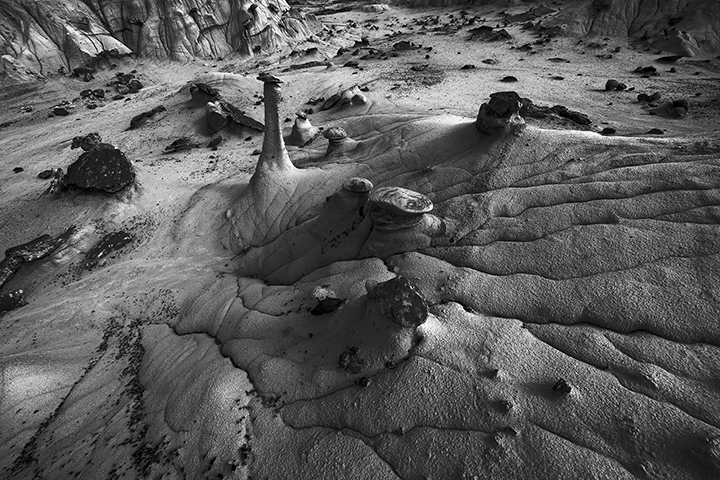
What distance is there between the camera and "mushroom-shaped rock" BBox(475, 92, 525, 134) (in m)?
5.10

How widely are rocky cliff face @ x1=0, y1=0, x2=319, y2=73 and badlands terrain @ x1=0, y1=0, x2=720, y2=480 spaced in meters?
10.8

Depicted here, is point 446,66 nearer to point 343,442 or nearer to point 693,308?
point 693,308

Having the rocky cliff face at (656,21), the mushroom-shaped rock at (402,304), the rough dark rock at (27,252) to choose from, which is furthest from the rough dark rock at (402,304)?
the rocky cliff face at (656,21)

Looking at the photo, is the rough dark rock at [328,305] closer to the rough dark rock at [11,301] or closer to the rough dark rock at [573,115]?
the rough dark rock at [11,301]

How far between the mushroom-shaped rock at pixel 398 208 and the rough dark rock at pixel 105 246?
19.4ft

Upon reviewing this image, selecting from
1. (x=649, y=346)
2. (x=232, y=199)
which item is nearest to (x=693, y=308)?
(x=649, y=346)

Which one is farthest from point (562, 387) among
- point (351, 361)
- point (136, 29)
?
point (136, 29)

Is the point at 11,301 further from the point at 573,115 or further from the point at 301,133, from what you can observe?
the point at 573,115

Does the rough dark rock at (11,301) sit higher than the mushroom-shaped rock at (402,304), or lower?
lower

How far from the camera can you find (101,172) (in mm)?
8289

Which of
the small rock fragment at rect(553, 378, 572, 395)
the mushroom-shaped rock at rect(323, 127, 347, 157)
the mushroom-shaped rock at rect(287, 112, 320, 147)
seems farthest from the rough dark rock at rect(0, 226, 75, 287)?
the small rock fragment at rect(553, 378, 572, 395)

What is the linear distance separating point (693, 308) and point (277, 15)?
83.8 ft

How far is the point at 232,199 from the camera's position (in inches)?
318

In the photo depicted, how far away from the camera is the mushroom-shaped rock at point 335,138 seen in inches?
337
